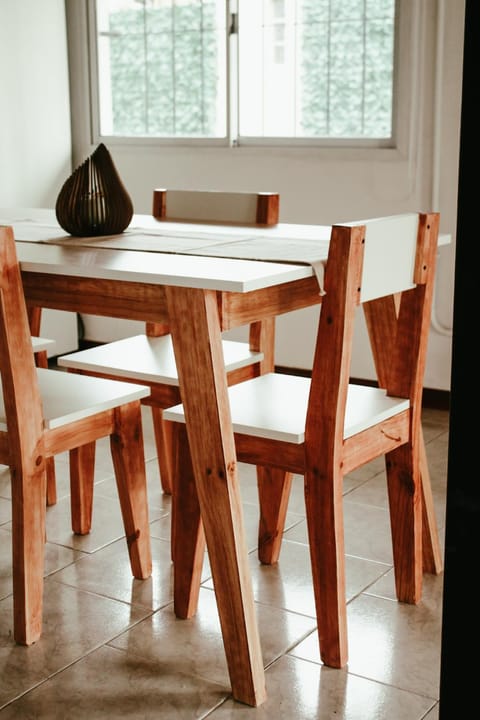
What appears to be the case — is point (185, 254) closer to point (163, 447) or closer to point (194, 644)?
point (194, 644)

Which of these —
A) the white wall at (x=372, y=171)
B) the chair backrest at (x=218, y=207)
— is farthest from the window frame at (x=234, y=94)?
the chair backrest at (x=218, y=207)

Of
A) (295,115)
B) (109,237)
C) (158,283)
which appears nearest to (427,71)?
(295,115)

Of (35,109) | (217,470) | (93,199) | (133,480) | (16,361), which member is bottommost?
(133,480)

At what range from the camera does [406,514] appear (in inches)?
73.6

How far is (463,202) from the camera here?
29cm

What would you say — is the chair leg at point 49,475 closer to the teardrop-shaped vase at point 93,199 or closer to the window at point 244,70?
the teardrop-shaped vase at point 93,199

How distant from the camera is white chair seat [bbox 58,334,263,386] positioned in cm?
217

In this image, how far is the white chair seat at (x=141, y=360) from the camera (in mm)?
2174

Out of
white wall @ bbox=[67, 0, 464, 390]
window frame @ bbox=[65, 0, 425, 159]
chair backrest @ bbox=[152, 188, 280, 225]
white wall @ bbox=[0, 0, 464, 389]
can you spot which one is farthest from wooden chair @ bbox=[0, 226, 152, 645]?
window frame @ bbox=[65, 0, 425, 159]

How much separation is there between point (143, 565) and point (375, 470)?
3.34 ft

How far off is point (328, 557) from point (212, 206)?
1.20 metres

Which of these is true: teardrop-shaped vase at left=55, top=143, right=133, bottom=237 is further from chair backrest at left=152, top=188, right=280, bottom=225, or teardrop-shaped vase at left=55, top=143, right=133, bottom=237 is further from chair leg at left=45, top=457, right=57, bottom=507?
chair leg at left=45, top=457, right=57, bottom=507

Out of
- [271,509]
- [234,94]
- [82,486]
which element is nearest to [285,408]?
[271,509]

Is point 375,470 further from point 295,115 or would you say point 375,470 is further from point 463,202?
point 463,202
